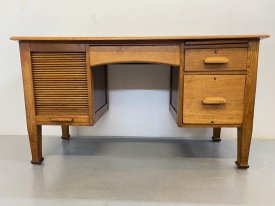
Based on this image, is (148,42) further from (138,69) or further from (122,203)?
(122,203)

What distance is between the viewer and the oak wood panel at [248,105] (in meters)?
1.08

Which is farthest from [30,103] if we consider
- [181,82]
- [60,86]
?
[181,82]

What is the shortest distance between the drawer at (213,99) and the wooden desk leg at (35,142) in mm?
705

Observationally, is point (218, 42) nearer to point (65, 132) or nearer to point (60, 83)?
point (60, 83)

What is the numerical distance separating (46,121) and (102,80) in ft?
1.38

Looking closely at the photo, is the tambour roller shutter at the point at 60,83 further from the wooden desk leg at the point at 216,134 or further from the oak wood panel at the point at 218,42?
the wooden desk leg at the point at 216,134

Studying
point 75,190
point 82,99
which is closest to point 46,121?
point 82,99

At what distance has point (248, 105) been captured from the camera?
3.67 feet

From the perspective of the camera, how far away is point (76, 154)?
4.61 ft

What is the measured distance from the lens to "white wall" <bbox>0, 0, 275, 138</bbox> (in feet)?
4.99

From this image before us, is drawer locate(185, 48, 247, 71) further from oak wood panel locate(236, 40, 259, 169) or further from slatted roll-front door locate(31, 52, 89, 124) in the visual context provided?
slatted roll-front door locate(31, 52, 89, 124)

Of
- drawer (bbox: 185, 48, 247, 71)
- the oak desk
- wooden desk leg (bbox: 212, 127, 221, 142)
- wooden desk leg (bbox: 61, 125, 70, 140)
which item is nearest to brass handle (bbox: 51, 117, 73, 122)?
the oak desk
